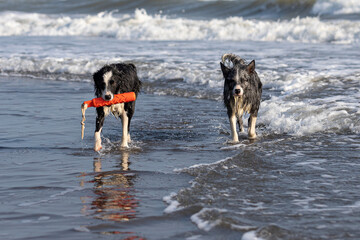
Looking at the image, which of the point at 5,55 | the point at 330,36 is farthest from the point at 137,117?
the point at 330,36

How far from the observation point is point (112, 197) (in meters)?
6.22

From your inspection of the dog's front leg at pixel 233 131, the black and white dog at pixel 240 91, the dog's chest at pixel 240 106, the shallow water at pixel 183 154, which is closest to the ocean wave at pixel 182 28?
the shallow water at pixel 183 154

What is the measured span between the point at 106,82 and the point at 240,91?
184 centimetres

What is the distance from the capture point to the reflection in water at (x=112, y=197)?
18.5 feet

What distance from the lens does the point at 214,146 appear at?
8.84m

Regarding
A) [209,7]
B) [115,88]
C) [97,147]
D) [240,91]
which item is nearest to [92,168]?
[97,147]

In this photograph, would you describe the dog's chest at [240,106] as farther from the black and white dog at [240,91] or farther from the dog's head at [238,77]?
the dog's head at [238,77]

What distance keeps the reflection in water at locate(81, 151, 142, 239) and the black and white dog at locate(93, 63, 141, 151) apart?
118cm

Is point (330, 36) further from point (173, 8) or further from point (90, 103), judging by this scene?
point (90, 103)

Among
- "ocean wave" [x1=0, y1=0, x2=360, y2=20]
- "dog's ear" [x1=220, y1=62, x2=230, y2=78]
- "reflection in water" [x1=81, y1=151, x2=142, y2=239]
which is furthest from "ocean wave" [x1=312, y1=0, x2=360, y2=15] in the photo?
"reflection in water" [x1=81, y1=151, x2=142, y2=239]

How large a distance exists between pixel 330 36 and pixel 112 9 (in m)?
19.9

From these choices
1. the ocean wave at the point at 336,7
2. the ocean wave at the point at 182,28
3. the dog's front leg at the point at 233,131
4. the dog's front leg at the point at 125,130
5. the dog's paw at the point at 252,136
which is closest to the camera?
the dog's front leg at the point at 125,130

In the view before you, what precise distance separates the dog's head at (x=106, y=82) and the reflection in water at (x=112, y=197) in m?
1.12

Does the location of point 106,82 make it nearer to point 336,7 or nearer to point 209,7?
point 336,7
